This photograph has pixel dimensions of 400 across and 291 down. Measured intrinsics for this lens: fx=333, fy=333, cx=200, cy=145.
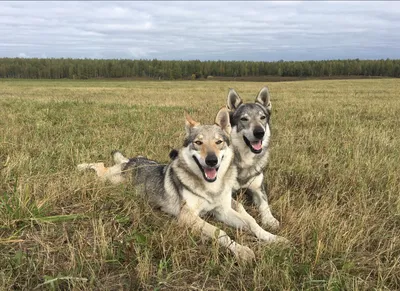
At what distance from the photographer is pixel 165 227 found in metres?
3.30

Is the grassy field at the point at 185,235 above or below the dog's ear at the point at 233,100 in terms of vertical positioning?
below

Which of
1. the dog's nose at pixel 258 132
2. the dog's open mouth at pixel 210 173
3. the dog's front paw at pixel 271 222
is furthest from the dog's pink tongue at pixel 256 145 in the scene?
the dog's front paw at pixel 271 222

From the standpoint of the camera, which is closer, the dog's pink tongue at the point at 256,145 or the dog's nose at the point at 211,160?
the dog's nose at the point at 211,160

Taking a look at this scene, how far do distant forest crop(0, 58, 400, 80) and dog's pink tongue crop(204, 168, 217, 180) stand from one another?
106 metres

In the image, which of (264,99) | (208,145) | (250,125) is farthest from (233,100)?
(208,145)

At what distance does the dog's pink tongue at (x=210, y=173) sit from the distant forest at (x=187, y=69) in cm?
10566

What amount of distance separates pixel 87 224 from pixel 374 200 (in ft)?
10.8

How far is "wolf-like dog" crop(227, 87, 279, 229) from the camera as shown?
464cm

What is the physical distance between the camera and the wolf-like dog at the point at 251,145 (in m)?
4.64

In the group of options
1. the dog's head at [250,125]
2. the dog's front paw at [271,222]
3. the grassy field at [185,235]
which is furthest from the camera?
the dog's head at [250,125]

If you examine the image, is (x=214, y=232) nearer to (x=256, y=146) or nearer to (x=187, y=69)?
(x=256, y=146)

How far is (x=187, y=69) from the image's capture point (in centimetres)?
11594

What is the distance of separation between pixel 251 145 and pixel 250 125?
0.30m

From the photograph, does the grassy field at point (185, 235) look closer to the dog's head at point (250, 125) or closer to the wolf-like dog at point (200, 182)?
the wolf-like dog at point (200, 182)
